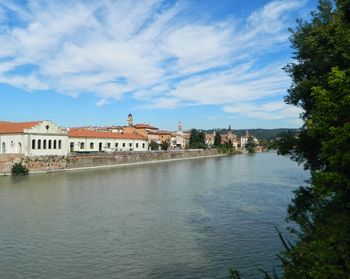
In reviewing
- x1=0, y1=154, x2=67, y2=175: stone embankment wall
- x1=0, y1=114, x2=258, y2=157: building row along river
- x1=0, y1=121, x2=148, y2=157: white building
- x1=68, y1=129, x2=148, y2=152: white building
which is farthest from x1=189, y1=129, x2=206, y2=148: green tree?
x1=0, y1=154, x2=67, y2=175: stone embankment wall

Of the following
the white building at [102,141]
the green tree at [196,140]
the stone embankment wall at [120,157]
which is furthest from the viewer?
the green tree at [196,140]

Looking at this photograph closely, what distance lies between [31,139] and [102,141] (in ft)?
64.4

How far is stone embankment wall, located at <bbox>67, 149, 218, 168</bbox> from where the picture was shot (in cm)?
5075

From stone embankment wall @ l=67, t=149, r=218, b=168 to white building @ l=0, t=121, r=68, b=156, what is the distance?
83.4 inches

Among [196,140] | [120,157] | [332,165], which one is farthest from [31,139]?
[196,140]

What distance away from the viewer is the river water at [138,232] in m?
12.5

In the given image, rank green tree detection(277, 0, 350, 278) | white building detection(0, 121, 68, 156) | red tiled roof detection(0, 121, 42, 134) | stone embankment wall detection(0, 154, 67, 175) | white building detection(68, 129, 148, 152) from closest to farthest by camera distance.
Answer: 1. green tree detection(277, 0, 350, 278)
2. stone embankment wall detection(0, 154, 67, 175)
3. white building detection(0, 121, 68, 156)
4. red tiled roof detection(0, 121, 42, 134)
5. white building detection(68, 129, 148, 152)

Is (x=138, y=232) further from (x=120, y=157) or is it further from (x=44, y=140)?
(x=120, y=157)

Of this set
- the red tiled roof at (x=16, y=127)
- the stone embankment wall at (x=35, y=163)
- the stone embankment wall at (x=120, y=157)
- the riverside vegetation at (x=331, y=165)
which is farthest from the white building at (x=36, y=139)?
the riverside vegetation at (x=331, y=165)

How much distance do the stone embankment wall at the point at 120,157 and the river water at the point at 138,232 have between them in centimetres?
2110

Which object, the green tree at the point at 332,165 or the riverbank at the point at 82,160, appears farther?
the riverbank at the point at 82,160

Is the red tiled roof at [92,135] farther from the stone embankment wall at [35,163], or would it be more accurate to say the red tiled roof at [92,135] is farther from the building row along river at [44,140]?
the stone embankment wall at [35,163]

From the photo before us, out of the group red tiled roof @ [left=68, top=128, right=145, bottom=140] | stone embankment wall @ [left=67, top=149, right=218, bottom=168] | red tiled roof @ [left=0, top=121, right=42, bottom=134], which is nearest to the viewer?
red tiled roof @ [left=0, top=121, right=42, bottom=134]

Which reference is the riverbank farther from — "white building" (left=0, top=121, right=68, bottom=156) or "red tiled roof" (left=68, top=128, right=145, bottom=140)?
"red tiled roof" (left=68, top=128, right=145, bottom=140)
